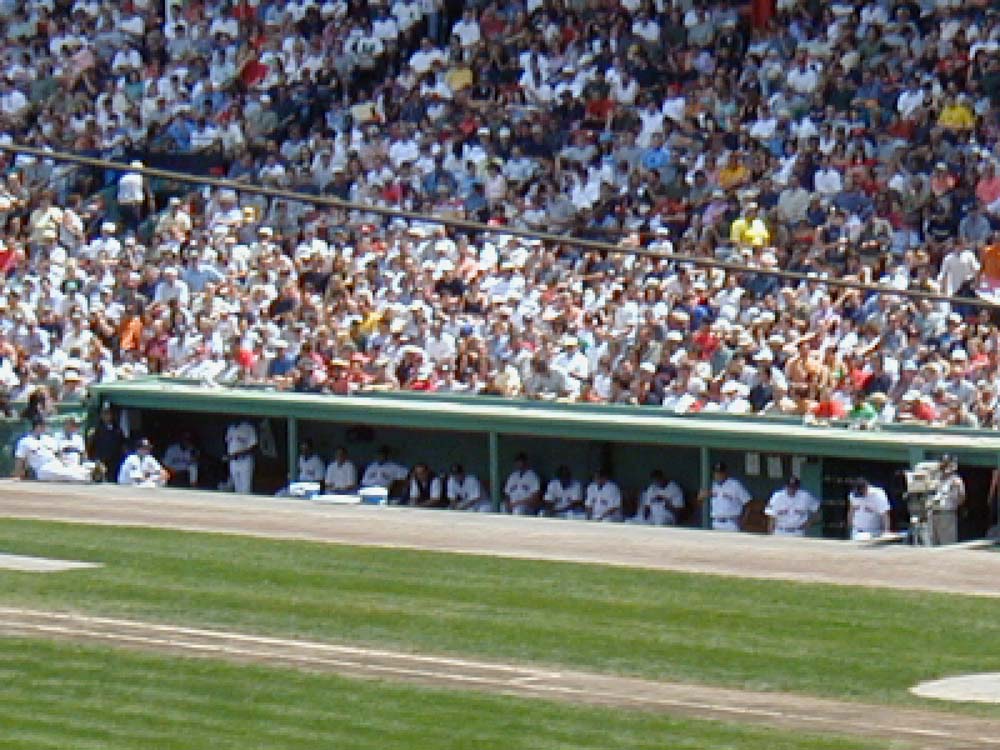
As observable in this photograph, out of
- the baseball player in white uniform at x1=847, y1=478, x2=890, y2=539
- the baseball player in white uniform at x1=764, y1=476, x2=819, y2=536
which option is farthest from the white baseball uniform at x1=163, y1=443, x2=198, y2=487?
the baseball player in white uniform at x1=847, y1=478, x2=890, y2=539

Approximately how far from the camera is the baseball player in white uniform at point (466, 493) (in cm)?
2634

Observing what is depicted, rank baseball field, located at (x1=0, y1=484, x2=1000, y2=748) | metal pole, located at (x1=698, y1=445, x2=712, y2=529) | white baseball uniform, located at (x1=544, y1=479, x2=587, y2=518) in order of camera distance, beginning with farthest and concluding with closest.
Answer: white baseball uniform, located at (x1=544, y1=479, x2=587, y2=518) < metal pole, located at (x1=698, y1=445, x2=712, y2=529) < baseball field, located at (x1=0, y1=484, x2=1000, y2=748)

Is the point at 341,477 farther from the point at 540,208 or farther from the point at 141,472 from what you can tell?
the point at 540,208

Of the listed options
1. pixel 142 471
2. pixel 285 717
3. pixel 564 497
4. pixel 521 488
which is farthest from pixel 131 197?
pixel 285 717

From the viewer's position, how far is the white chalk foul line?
15.1 m

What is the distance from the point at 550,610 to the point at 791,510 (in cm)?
519

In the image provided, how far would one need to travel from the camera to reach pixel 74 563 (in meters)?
21.4

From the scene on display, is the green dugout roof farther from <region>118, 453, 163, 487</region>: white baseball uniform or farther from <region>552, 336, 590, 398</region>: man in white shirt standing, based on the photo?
<region>118, 453, 163, 487</region>: white baseball uniform

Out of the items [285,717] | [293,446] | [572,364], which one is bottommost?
[285,717]

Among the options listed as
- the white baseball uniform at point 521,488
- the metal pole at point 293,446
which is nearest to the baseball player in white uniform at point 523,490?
the white baseball uniform at point 521,488

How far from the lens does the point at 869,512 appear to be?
22719 millimetres

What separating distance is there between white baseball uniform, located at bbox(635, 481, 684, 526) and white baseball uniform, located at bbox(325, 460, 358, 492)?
11.9ft

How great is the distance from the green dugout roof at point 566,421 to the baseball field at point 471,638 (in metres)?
1.27

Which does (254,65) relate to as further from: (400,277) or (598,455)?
(598,455)
